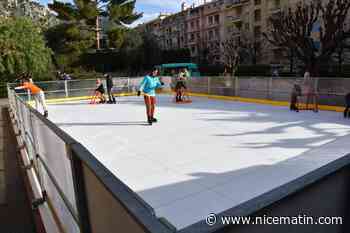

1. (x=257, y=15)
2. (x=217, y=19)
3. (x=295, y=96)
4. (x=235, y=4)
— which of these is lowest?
(x=295, y=96)

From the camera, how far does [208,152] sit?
6066mm

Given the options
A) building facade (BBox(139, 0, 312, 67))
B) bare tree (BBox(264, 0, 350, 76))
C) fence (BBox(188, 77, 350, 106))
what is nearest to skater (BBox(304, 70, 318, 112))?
fence (BBox(188, 77, 350, 106))

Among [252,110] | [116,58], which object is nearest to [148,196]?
[252,110]

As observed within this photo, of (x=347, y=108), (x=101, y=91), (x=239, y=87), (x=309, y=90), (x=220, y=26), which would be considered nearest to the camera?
(x=347, y=108)

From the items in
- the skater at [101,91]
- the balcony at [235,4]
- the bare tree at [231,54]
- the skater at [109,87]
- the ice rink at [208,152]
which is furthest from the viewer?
the balcony at [235,4]

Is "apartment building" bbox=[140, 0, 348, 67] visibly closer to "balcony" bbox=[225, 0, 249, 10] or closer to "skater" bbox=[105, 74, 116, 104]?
"balcony" bbox=[225, 0, 249, 10]

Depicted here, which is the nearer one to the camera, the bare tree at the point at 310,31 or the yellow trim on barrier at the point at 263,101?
the yellow trim on barrier at the point at 263,101

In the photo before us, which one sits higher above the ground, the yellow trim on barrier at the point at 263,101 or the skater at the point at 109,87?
the skater at the point at 109,87

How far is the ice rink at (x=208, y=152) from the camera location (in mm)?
4035

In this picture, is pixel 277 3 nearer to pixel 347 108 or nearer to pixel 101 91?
pixel 101 91

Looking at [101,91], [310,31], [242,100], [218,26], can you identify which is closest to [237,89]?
[242,100]

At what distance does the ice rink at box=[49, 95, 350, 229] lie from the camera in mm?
4035

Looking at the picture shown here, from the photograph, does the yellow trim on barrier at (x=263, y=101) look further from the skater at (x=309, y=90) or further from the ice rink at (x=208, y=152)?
the ice rink at (x=208, y=152)

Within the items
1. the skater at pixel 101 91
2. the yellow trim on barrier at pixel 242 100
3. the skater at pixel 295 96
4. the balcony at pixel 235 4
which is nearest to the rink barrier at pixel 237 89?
the yellow trim on barrier at pixel 242 100
